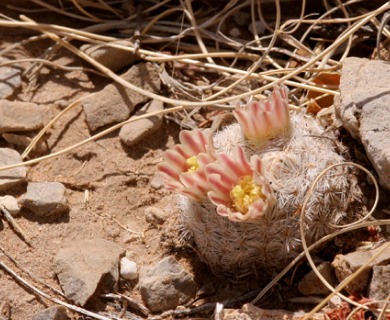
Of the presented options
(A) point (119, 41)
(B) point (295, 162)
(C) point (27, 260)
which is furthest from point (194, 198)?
(A) point (119, 41)

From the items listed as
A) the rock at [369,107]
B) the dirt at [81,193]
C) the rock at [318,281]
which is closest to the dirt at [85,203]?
the dirt at [81,193]

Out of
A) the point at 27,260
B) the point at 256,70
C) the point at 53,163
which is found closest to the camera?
the point at 27,260

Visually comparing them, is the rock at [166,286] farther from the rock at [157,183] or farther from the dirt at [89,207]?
the rock at [157,183]

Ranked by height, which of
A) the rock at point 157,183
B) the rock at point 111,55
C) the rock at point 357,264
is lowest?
the rock at point 357,264

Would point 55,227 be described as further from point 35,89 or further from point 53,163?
point 35,89

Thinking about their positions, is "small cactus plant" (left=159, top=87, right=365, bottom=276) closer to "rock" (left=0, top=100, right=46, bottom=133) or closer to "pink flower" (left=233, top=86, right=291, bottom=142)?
"pink flower" (left=233, top=86, right=291, bottom=142)

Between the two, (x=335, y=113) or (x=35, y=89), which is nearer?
(x=335, y=113)

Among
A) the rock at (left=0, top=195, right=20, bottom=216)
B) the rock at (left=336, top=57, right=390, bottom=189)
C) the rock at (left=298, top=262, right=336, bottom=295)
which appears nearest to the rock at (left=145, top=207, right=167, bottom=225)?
the rock at (left=0, top=195, right=20, bottom=216)
